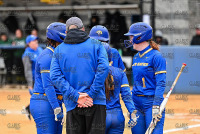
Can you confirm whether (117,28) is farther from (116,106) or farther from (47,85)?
(116,106)

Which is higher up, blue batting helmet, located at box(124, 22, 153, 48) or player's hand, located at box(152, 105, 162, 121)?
blue batting helmet, located at box(124, 22, 153, 48)

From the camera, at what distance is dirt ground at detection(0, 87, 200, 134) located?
382 inches

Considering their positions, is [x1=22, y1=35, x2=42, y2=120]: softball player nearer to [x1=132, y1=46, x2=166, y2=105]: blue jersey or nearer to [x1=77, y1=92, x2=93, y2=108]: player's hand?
[x1=132, y1=46, x2=166, y2=105]: blue jersey

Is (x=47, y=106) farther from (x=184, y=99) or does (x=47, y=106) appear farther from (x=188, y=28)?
(x=188, y=28)

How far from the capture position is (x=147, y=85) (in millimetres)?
6227

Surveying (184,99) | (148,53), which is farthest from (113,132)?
(184,99)

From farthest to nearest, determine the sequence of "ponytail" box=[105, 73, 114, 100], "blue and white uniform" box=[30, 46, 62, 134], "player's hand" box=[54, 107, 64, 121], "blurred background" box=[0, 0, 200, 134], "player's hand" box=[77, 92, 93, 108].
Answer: "blurred background" box=[0, 0, 200, 134]
"blue and white uniform" box=[30, 46, 62, 134]
"player's hand" box=[54, 107, 64, 121]
"ponytail" box=[105, 73, 114, 100]
"player's hand" box=[77, 92, 93, 108]

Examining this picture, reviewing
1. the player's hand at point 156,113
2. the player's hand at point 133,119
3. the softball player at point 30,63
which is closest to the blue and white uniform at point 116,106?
the player's hand at point 133,119

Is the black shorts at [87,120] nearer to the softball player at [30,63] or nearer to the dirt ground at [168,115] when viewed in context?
the dirt ground at [168,115]

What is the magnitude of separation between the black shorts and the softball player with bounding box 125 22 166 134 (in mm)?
1219

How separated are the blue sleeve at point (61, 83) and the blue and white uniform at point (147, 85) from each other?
Result: 1.51 metres

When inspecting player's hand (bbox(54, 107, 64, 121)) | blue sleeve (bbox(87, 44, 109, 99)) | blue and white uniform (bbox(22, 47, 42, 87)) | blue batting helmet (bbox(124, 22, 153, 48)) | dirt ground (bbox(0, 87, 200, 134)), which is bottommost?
dirt ground (bbox(0, 87, 200, 134))

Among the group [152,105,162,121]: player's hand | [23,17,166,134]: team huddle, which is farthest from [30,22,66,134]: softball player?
[152,105,162,121]: player's hand

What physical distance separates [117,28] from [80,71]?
1384 cm
